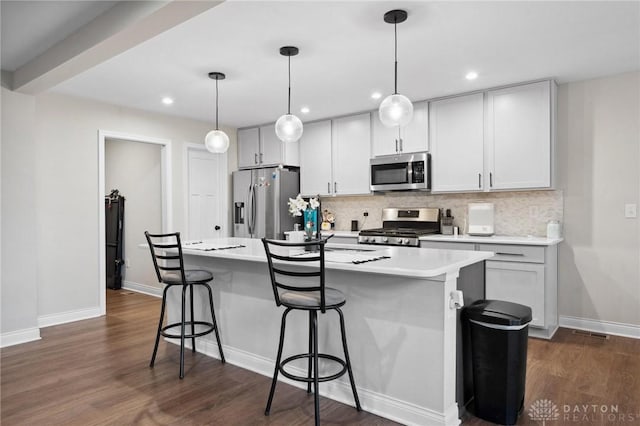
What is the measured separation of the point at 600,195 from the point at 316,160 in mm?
3249

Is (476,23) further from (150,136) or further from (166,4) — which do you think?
(150,136)

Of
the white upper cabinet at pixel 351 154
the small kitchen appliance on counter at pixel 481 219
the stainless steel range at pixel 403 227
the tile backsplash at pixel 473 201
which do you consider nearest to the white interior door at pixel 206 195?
the tile backsplash at pixel 473 201

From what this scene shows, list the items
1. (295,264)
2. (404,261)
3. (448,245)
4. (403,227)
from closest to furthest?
(404,261)
(295,264)
(448,245)
(403,227)

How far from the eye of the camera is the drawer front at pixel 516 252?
3.65 metres

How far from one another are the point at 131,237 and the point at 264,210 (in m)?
2.16

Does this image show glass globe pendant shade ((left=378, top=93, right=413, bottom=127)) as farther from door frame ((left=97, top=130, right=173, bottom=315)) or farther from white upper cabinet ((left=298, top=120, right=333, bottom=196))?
door frame ((left=97, top=130, right=173, bottom=315))

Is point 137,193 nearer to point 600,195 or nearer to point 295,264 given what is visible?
point 295,264

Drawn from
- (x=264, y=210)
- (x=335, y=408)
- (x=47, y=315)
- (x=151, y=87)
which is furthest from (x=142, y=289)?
(x=335, y=408)

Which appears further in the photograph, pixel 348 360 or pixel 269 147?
pixel 269 147

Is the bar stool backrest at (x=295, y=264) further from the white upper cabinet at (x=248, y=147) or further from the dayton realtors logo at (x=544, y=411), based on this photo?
the white upper cabinet at (x=248, y=147)

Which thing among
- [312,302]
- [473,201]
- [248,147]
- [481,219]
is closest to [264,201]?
[248,147]

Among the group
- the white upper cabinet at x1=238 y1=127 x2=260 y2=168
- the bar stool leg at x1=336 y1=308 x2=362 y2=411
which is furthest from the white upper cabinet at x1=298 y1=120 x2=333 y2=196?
the bar stool leg at x1=336 y1=308 x2=362 y2=411

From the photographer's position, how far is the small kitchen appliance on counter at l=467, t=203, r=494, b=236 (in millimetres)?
4249

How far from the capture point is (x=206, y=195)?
230 inches
